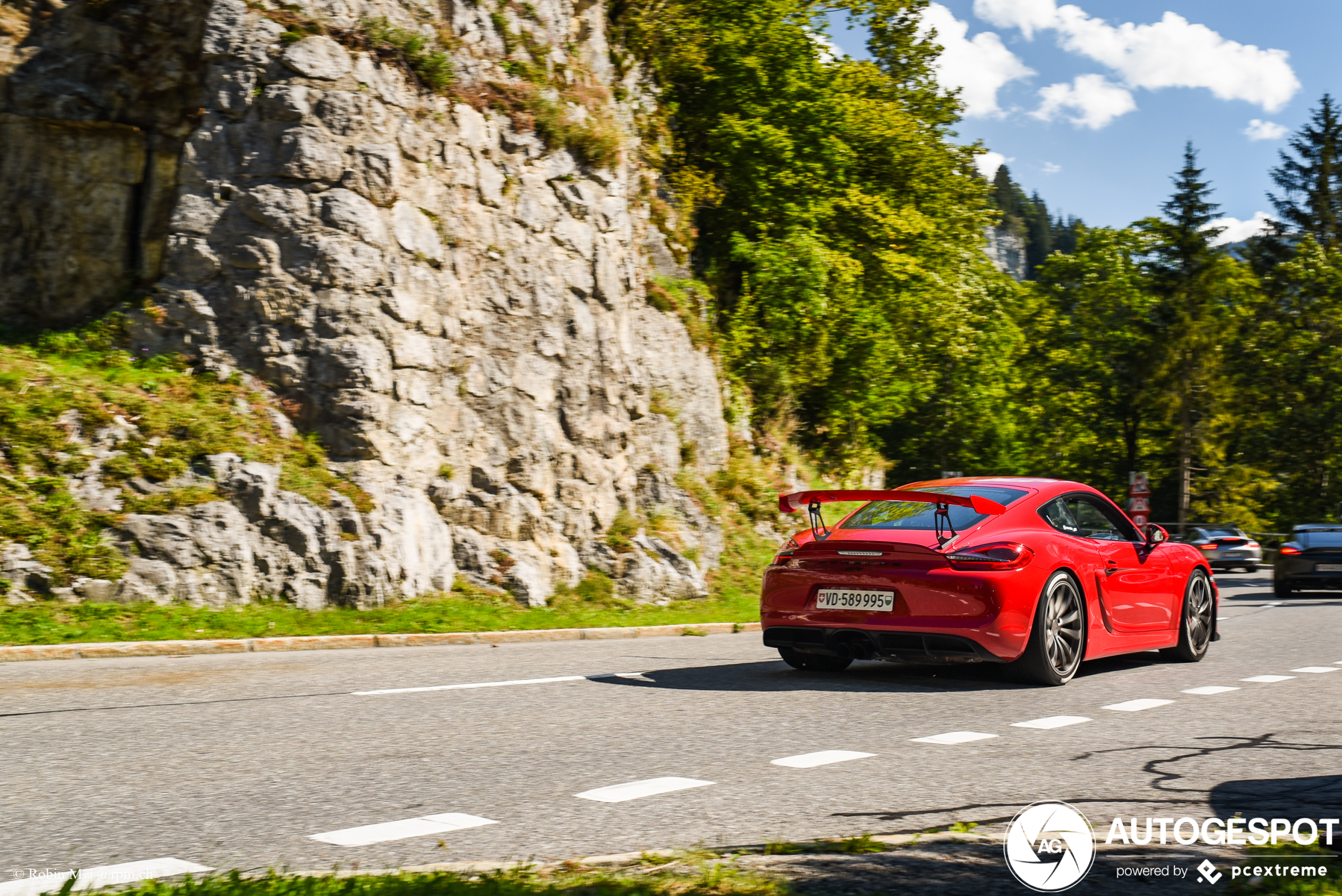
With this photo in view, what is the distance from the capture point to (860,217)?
32156 mm

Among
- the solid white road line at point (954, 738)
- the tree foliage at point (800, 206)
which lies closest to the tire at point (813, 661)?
the solid white road line at point (954, 738)

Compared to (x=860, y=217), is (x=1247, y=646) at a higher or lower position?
lower

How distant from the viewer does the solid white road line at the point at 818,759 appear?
232 inches

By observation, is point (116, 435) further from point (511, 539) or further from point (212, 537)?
point (511, 539)

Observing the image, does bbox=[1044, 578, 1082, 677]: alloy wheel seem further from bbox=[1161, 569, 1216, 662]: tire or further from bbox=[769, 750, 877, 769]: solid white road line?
bbox=[769, 750, 877, 769]: solid white road line

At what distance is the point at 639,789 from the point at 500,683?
3.90m

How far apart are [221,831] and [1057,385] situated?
59697 mm

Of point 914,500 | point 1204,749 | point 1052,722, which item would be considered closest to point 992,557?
point 914,500

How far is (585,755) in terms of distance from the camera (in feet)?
20.0

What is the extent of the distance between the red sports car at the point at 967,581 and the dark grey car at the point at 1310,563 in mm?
15436

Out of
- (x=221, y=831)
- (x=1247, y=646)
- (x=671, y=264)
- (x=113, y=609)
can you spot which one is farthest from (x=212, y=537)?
(x=671, y=264)

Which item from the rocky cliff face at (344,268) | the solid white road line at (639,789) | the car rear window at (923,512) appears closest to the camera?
the solid white road line at (639,789)

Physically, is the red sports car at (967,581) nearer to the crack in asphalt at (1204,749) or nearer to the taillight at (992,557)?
the taillight at (992,557)

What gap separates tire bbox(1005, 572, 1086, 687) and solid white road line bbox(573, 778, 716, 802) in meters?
4.00
